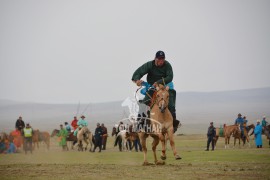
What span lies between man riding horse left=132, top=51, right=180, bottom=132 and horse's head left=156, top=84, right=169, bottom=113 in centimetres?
41

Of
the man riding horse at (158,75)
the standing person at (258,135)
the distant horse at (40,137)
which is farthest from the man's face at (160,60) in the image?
the distant horse at (40,137)

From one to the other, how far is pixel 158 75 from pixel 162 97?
4.83 feet

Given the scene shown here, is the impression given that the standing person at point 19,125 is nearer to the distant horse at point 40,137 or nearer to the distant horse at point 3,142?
the distant horse at point 3,142

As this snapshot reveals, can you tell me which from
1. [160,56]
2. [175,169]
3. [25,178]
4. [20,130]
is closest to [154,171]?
[175,169]

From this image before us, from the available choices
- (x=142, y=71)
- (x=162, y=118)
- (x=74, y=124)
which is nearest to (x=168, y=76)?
(x=142, y=71)

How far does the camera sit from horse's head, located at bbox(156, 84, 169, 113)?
60.0ft

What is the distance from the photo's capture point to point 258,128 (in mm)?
46906

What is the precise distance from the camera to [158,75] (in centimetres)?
1967

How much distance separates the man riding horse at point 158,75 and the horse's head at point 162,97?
0.41 meters

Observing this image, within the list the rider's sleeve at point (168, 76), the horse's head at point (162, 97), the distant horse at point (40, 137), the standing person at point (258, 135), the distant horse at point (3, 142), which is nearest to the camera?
the horse's head at point (162, 97)

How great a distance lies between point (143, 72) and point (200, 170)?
511 centimetres

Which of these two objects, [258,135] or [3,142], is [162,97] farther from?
[258,135]

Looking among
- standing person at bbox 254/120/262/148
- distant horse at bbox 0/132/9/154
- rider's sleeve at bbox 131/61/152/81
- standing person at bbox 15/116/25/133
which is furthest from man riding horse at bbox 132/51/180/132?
standing person at bbox 254/120/262/148

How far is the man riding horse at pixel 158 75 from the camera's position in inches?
758
